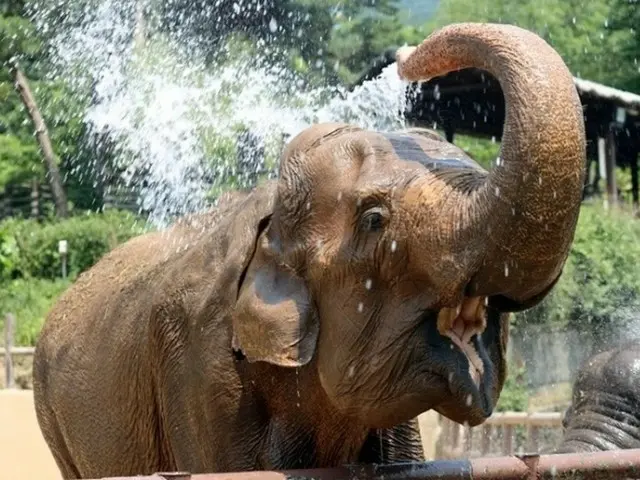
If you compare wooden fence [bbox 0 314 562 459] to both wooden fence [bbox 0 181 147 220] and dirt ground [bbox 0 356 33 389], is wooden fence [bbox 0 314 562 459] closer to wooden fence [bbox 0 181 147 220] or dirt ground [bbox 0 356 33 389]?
dirt ground [bbox 0 356 33 389]

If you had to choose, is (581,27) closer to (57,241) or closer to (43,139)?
(43,139)

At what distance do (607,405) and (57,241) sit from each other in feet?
64.0

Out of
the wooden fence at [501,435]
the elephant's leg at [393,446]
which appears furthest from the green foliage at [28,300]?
the elephant's leg at [393,446]

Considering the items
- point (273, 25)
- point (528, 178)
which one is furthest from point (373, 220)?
point (273, 25)

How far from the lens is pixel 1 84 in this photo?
24.6 meters

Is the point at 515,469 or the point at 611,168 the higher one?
the point at 515,469

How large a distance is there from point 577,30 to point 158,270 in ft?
89.4

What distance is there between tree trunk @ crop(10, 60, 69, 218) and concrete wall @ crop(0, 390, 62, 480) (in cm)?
1488

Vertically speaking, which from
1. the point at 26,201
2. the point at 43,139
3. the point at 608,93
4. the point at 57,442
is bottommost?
the point at 26,201

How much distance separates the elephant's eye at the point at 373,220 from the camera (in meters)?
2.90

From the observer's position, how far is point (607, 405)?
4.14m

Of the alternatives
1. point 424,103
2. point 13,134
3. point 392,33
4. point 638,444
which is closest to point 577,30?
point 392,33

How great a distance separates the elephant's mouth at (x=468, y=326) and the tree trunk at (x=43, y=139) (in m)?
21.8

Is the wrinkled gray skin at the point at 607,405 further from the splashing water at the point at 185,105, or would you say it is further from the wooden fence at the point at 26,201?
the wooden fence at the point at 26,201
